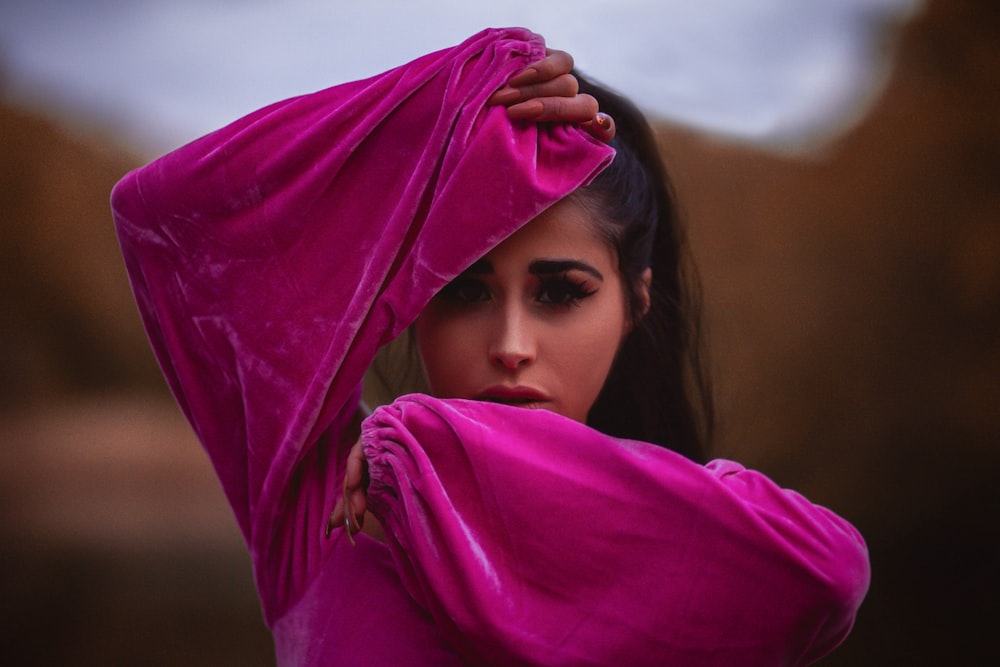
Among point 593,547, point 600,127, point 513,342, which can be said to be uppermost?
point 600,127

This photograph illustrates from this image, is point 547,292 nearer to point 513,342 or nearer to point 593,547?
point 513,342

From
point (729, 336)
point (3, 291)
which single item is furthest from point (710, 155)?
point (3, 291)

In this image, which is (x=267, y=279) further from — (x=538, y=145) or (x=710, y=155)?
(x=710, y=155)

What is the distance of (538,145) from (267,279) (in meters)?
0.22

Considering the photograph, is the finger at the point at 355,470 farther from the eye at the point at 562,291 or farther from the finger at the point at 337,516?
the eye at the point at 562,291

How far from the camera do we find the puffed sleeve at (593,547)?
51cm

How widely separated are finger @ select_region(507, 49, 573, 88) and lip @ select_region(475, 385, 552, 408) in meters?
0.22

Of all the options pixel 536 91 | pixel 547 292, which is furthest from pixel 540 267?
pixel 536 91

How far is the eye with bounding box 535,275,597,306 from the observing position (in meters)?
0.60

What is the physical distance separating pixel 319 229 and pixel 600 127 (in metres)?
0.22

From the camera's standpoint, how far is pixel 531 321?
23.3 inches

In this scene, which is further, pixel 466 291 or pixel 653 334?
pixel 653 334

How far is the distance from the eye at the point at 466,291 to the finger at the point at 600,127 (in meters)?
0.14

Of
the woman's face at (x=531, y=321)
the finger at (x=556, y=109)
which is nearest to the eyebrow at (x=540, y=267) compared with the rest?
the woman's face at (x=531, y=321)
